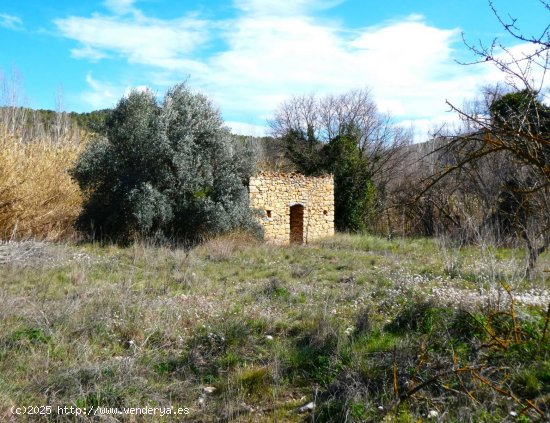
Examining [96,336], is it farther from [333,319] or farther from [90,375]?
[333,319]

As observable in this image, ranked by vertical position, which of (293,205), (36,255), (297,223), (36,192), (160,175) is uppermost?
(160,175)

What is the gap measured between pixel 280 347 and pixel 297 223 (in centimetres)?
1266

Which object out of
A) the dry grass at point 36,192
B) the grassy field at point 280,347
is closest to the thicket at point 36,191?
the dry grass at point 36,192

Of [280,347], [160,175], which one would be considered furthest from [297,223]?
[280,347]

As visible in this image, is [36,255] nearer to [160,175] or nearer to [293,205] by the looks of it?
[160,175]

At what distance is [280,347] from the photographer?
17.5 ft

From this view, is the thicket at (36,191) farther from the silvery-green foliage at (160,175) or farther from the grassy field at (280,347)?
the grassy field at (280,347)

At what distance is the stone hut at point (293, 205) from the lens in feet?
52.7

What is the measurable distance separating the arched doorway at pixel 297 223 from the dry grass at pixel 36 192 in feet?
23.8

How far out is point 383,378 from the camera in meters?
4.32

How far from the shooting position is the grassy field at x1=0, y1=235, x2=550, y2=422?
3949 mm

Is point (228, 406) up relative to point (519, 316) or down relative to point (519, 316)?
down

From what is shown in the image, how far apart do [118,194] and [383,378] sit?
36.3 ft

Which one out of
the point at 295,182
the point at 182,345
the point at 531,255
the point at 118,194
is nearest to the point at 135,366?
the point at 182,345
